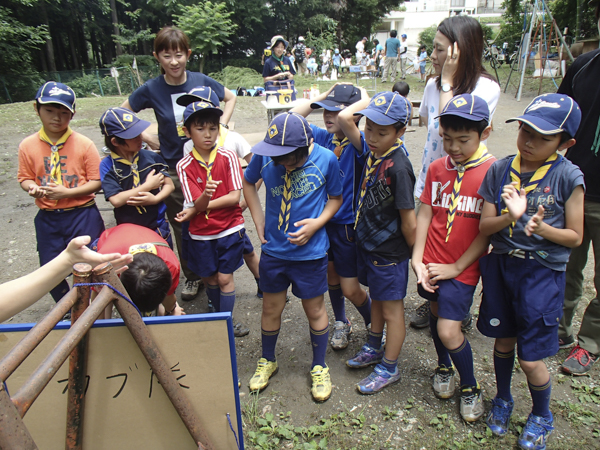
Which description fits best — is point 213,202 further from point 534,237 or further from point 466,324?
point 466,324

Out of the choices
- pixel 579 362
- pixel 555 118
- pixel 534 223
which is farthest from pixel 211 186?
pixel 579 362

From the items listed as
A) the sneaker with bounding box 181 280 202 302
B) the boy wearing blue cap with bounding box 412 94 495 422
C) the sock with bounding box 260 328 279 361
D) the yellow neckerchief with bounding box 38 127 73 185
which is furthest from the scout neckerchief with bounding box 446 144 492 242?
the yellow neckerchief with bounding box 38 127 73 185

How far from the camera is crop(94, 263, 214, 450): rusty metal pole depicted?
1.56 m

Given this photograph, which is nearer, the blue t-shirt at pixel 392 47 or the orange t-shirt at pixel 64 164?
the orange t-shirt at pixel 64 164

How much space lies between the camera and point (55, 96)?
2908 millimetres

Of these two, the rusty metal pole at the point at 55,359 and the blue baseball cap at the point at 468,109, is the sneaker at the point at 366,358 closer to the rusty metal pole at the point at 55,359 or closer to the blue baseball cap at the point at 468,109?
the blue baseball cap at the point at 468,109

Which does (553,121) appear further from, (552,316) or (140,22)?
(140,22)

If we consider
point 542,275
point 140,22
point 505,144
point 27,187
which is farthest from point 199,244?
point 140,22

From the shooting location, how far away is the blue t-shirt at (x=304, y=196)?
2.49 meters

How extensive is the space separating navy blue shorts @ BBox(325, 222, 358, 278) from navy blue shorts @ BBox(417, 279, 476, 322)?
2.24 feet

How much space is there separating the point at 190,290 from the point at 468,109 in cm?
291

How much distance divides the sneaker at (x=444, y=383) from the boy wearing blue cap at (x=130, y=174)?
2266 millimetres

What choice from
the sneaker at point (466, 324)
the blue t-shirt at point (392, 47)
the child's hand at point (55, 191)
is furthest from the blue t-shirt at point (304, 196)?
the blue t-shirt at point (392, 47)

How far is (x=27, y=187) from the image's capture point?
3.04 metres
